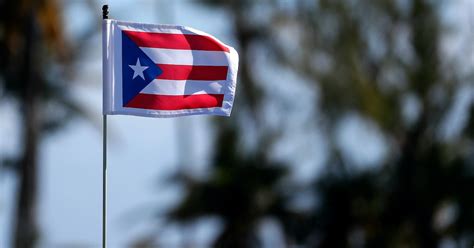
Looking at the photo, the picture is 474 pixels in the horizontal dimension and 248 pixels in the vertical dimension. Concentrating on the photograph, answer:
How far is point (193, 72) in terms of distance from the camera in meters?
13.8

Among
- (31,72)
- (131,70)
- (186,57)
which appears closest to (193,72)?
(186,57)

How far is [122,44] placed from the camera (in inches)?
526

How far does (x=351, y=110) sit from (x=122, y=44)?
20.8 metres

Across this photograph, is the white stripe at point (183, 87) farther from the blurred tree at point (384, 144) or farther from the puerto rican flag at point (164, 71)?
the blurred tree at point (384, 144)

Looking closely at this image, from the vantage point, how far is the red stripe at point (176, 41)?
44.0 ft

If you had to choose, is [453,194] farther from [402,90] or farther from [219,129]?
[219,129]

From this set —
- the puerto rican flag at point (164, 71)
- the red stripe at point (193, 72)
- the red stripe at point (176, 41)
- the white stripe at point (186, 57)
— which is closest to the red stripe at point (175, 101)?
the puerto rican flag at point (164, 71)

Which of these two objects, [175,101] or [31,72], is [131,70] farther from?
[31,72]

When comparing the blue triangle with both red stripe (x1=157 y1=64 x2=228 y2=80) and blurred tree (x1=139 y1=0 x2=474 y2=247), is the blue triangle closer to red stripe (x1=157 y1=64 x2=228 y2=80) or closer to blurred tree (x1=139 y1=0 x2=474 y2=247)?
red stripe (x1=157 y1=64 x2=228 y2=80)

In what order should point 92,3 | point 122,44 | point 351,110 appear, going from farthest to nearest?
point 351,110 < point 92,3 < point 122,44

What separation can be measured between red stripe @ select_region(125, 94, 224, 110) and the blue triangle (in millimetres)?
70

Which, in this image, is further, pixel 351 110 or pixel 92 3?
pixel 351 110

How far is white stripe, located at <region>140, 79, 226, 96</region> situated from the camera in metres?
13.4

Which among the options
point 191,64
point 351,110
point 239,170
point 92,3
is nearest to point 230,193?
point 239,170
